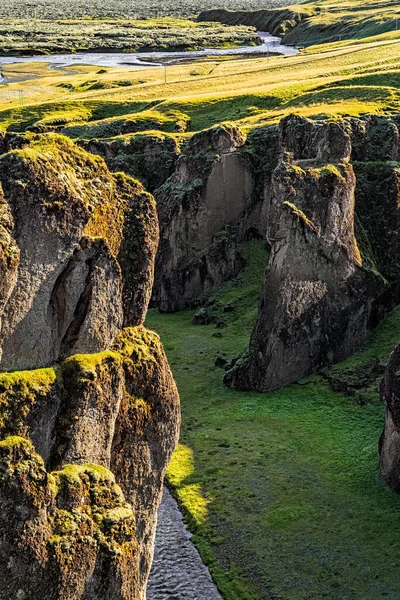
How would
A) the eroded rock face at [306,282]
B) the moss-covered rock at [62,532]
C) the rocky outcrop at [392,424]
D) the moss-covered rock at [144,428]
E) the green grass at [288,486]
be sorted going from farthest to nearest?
the eroded rock face at [306,282], the rocky outcrop at [392,424], the green grass at [288,486], the moss-covered rock at [144,428], the moss-covered rock at [62,532]

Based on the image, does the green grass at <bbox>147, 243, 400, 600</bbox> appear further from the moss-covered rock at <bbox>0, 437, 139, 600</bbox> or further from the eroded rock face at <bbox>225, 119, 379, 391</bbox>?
the moss-covered rock at <bbox>0, 437, 139, 600</bbox>

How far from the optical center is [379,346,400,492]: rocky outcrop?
48.0m

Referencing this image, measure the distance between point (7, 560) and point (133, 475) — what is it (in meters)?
7.86

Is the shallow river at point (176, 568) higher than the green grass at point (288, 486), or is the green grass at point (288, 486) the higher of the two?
the green grass at point (288, 486)

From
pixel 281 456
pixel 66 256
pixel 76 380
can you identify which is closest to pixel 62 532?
pixel 76 380

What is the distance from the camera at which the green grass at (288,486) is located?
42562mm

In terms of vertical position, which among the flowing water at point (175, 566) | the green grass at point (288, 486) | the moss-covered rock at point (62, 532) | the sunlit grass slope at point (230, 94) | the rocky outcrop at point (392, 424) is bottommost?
the flowing water at point (175, 566)

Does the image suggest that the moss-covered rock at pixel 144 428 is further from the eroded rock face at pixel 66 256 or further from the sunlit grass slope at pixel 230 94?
the sunlit grass slope at pixel 230 94

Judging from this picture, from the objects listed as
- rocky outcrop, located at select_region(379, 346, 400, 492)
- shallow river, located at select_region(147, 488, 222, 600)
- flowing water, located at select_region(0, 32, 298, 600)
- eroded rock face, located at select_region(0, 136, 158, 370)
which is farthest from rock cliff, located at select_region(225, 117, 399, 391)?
eroded rock face, located at select_region(0, 136, 158, 370)

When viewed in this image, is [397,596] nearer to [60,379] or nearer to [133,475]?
[133,475]

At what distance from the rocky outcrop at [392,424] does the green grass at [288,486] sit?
0.80m

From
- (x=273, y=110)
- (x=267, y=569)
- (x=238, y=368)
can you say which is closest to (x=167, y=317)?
(x=238, y=368)

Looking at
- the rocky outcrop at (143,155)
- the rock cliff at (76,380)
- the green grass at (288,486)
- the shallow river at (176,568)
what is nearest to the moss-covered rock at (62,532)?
the rock cliff at (76,380)

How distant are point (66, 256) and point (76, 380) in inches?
151
